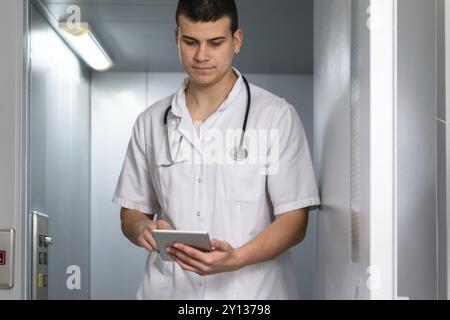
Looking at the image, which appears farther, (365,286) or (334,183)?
(334,183)

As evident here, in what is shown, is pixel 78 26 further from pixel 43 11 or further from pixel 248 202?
pixel 248 202

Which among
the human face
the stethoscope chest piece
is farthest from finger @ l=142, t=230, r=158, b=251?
the human face

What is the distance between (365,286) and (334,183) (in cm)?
31

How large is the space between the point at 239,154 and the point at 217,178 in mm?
77

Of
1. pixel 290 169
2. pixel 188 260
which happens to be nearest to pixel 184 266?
pixel 188 260

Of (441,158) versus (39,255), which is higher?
(441,158)

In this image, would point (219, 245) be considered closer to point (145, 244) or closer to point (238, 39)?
point (145, 244)

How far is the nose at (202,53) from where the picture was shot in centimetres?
206

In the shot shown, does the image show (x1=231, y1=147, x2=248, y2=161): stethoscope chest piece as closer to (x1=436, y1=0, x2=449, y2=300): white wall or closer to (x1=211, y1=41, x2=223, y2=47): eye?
(x1=211, y1=41, x2=223, y2=47): eye

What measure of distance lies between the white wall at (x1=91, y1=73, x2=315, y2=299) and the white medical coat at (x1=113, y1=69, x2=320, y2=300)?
0.04 meters

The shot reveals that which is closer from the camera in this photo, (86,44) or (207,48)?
(207,48)

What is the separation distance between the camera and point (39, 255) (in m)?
2.20
